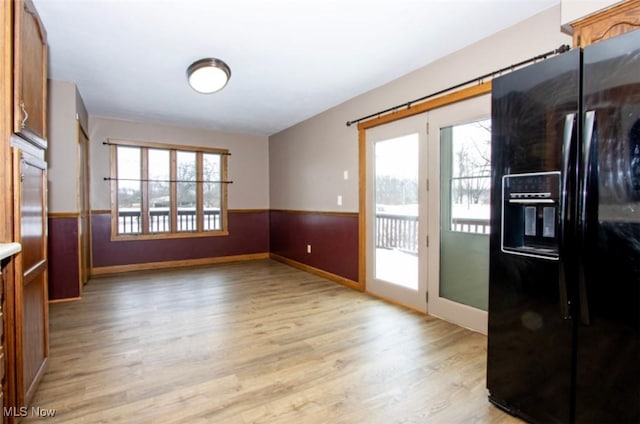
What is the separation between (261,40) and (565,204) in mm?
2374

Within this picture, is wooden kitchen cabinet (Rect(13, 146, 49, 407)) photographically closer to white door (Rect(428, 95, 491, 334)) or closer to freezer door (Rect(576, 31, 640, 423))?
freezer door (Rect(576, 31, 640, 423))

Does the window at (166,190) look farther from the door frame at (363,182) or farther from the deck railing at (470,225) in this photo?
the deck railing at (470,225)

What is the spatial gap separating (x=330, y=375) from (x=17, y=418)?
159cm

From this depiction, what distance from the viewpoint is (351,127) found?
4109 millimetres

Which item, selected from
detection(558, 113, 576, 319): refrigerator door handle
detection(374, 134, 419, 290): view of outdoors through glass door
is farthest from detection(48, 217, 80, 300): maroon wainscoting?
detection(558, 113, 576, 319): refrigerator door handle

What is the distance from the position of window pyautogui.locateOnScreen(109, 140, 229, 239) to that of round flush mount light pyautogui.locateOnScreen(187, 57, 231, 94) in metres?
2.50

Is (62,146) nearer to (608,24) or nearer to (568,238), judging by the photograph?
(568,238)

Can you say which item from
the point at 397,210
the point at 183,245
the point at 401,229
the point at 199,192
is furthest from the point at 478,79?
the point at 183,245

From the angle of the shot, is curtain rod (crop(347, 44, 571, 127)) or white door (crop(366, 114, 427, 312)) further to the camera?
white door (crop(366, 114, 427, 312))

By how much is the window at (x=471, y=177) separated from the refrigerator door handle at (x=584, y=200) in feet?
4.16

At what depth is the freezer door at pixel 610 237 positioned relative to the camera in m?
1.27

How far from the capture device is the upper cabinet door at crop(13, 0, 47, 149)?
1494 mm

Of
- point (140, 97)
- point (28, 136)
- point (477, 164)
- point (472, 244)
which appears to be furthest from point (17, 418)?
point (140, 97)

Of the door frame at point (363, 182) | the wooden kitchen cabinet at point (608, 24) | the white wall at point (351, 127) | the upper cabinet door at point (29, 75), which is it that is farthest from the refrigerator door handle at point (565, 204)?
the upper cabinet door at point (29, 75)
